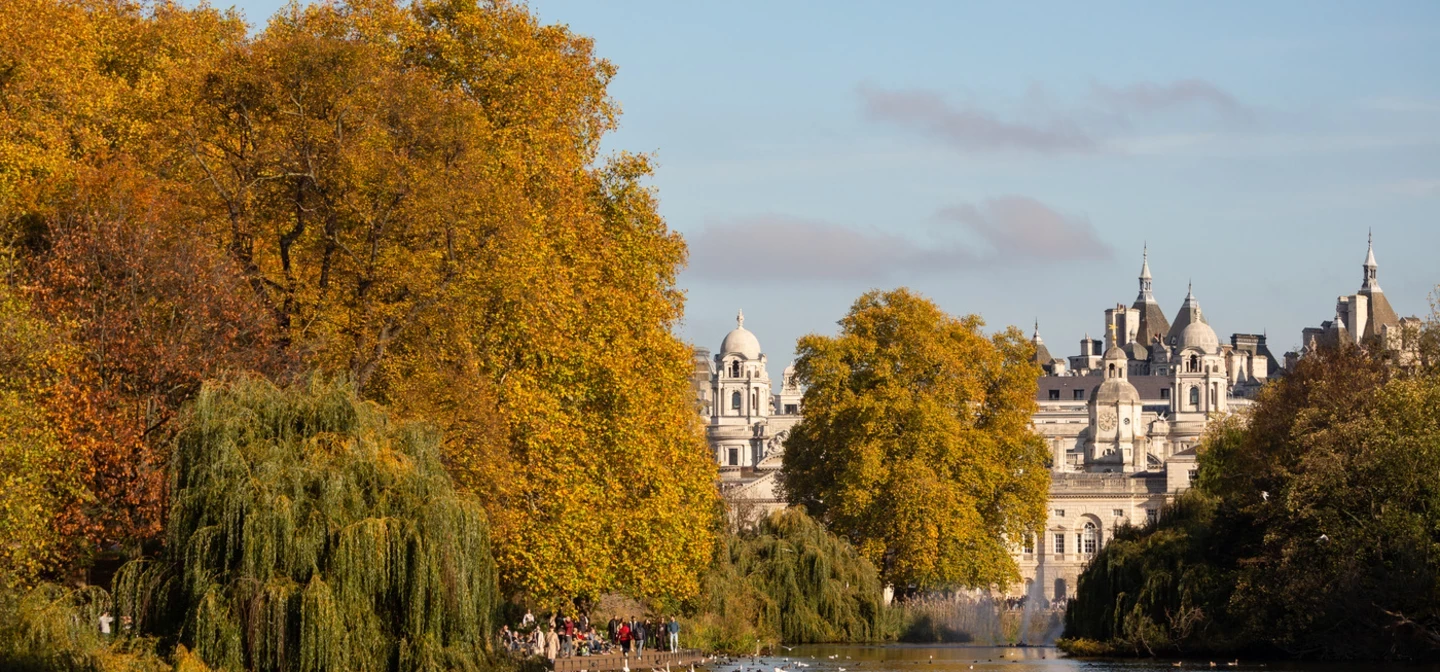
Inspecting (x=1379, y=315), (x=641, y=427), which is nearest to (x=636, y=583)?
(x=641, y=427)

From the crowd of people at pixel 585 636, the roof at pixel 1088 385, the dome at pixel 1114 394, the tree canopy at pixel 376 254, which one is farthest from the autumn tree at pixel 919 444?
the roof at pixel 1088 385

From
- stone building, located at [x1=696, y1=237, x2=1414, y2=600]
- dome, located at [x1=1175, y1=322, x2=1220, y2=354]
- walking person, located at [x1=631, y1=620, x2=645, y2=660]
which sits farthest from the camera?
dome, located at [x1=1175, y1=322, x2=1220, y2=354]

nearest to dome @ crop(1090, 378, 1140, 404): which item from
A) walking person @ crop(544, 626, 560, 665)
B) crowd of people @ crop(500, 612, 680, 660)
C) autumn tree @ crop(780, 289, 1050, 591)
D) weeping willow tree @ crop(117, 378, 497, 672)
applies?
autumn tree @ crop(780, 289, 1050, 591)

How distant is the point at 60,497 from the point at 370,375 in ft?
17.5

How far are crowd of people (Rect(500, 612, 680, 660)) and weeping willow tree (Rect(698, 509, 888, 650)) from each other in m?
6.44

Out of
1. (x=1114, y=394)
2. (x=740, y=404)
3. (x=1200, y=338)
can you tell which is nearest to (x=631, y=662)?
(x=1114, y=394)

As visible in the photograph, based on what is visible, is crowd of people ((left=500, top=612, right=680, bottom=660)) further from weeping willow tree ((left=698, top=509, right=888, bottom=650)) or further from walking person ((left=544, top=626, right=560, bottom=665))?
weeping willow tree ((left=698, top=509, right=888, bottom=650))

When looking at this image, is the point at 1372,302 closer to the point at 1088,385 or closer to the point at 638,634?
the point at 1088,385

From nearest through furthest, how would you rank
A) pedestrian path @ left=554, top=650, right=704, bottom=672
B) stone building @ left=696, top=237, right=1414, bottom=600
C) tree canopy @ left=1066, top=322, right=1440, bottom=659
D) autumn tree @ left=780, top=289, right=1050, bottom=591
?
pedestrian path @ left=554, top=650, right=704, bottom=672 → tree canopy @ left=1066, top=322, right=1440, bottom=659 → autumn tree @ left=780, top=289, right=1050, bottom=591 → stone building @ left=696, top=237, right=1414, bottom=600

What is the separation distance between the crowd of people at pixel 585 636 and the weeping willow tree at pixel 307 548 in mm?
4613

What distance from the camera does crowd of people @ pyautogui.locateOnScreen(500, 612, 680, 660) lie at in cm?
3145

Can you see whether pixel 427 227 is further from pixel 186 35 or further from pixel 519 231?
pixel 186 35

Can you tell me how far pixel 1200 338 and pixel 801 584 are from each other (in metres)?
133

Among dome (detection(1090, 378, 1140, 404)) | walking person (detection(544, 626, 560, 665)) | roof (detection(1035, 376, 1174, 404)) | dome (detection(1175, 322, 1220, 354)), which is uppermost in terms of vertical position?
dome (detection(1175, 322, 1220, 354))
